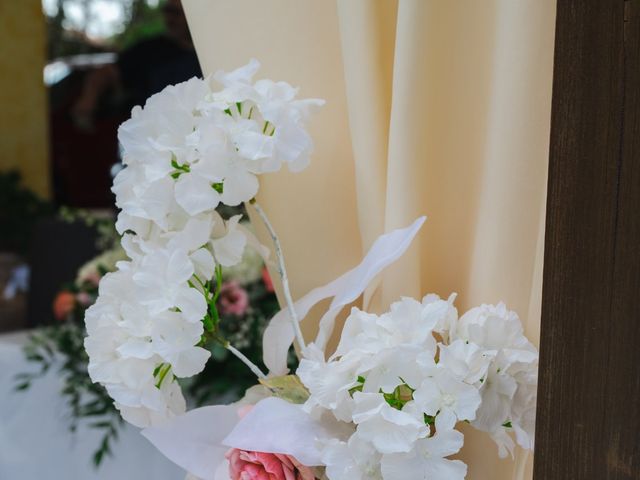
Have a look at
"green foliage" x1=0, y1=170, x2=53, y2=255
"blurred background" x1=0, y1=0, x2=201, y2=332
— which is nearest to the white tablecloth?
"blurred background" x1=0, y1=0, x2=201, y2=332

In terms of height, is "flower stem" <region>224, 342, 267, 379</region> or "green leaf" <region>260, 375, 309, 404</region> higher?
"flower stem" <region>224, 342, 267, 379</region>

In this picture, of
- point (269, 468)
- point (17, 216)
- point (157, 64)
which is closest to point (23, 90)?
point (17, 216)

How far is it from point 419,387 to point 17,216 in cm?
481

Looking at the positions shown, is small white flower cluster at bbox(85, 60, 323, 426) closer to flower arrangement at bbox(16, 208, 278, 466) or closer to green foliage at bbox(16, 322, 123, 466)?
flower arrangement at bbox(16, 208, 278, 466)

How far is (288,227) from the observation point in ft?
2.43

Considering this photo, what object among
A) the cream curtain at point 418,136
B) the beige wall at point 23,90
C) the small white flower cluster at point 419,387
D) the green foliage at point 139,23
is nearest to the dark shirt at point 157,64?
the beige wall at point 23,90

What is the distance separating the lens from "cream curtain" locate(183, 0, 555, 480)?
629 mm

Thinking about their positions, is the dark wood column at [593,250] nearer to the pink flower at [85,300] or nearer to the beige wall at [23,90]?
the pink flower at [85,300]

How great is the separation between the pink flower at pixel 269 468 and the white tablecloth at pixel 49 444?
3.50ft

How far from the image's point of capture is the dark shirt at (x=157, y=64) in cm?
321

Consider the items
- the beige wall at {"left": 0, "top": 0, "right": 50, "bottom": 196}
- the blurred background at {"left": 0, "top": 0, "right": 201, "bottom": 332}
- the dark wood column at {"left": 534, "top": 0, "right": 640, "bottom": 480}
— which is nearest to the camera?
the dark wood column at {"left": 534, "top": 0, "right": 640, "bottom": 480}

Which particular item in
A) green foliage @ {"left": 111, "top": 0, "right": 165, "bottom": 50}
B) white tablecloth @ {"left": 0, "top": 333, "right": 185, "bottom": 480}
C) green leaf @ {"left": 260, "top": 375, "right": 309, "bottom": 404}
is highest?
green foliage @ {"left": 111, "top": 0, "right": 165, "bottom": 50}

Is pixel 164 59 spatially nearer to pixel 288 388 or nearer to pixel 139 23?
pixel 288 388

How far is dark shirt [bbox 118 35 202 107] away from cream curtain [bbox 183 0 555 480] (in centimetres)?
227
